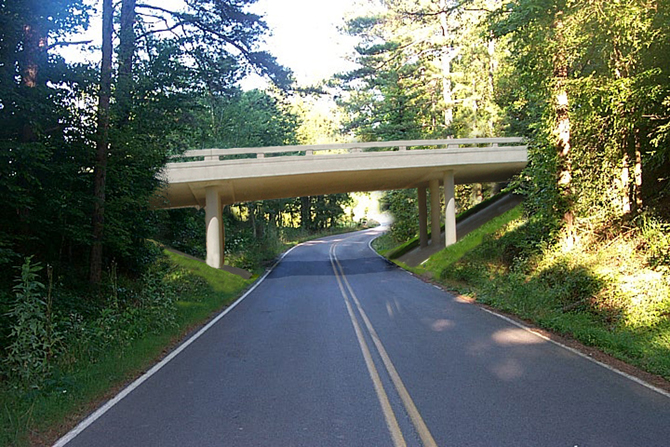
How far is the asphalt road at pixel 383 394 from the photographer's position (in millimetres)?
4906

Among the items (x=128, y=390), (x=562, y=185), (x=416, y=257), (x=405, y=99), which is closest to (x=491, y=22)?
(x=562, y=185)

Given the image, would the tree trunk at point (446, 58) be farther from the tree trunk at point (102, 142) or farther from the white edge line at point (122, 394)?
the white edge line at point (122, 394)

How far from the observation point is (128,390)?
6.73 meters

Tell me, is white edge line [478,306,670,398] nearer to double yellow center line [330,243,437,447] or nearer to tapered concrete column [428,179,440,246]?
double yellow center line [330,243,437,447]

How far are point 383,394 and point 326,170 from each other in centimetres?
1877

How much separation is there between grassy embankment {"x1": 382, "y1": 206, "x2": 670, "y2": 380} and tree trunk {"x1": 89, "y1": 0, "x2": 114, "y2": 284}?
9670 millimetres

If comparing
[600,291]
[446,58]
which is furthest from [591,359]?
[446,58]

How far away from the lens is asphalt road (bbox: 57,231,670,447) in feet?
16.1

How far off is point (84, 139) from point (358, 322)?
23.3ft

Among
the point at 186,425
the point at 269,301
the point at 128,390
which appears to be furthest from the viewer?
the point at 269,301

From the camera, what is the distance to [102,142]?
11656 mm

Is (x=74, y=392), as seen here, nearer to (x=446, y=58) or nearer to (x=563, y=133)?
(x=563, y=133)

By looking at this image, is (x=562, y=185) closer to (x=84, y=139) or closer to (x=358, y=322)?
(x=358, y=322)

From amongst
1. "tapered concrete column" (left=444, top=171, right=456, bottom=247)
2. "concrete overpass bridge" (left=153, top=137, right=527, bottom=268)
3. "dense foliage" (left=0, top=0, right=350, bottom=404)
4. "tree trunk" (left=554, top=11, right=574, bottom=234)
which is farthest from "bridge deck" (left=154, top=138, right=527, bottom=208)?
"tree trunk" (left=554, top=11, right=574, bottom=234)
